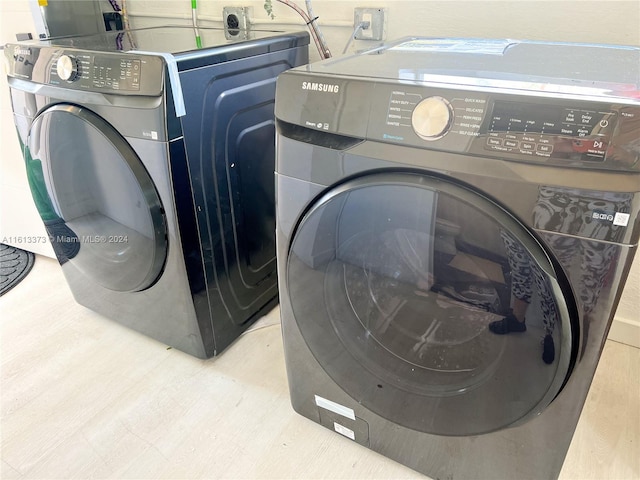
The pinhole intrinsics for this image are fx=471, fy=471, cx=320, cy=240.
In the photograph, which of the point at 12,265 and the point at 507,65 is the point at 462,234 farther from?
the point at 12,265

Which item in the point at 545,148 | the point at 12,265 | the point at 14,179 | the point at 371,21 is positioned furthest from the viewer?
the point at 12,265

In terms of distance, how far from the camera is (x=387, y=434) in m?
1.12

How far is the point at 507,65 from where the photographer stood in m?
0.89

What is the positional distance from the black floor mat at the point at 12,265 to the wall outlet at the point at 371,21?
5.39 ft

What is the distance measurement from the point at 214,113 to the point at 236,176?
207 millimetres

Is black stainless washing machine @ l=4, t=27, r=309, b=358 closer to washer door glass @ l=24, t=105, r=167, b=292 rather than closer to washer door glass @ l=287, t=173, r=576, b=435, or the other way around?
washer door glass @ l=24, t=105, r=167, b=292

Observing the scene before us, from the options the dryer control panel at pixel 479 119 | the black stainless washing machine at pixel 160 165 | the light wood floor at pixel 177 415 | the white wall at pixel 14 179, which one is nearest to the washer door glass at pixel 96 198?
the black stainless washing machine at pixel 160 165

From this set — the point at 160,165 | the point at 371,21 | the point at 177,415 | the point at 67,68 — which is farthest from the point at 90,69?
the point at 177,415

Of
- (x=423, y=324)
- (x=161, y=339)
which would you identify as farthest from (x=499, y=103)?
(x=161, y=339)

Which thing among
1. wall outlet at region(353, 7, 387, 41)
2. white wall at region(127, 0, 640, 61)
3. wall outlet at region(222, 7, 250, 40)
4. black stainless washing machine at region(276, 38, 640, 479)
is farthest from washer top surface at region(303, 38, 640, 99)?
wall outlet at region(222, 7, 250, 40)

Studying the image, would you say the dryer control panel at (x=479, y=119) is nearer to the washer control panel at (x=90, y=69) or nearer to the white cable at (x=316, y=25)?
the washer control panel at (x=90, y=69)

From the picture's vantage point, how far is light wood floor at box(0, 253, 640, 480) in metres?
1.18

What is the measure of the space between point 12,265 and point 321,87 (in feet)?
5.98

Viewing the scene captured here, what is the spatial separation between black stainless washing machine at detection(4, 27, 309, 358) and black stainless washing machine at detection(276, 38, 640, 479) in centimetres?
→ 36
